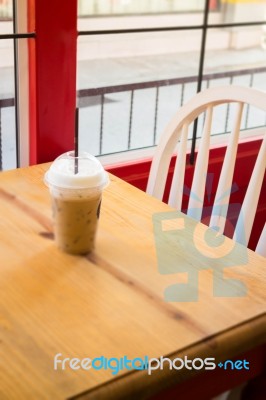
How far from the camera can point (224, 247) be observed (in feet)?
4.16

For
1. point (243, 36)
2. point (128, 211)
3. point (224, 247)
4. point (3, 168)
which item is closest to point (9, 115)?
point (3, 168)

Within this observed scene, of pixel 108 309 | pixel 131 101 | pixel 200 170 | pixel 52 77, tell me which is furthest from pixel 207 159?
pixel 108 309

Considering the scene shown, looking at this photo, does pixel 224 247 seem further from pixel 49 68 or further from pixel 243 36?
pixel 243 36

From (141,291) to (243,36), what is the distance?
1.59 metres

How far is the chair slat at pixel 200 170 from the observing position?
161 cm

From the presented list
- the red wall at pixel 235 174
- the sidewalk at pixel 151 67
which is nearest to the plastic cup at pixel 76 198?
the sidewalk at pixel 151 67

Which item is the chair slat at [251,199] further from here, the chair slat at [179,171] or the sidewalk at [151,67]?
the sidewalk at [151,67]

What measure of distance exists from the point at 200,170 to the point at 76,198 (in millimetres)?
561

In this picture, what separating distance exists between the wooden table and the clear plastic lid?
0.48 feet

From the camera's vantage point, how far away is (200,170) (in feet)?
5.35

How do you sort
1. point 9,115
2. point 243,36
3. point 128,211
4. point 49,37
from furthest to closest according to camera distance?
point 243,36, point 9,115, point 49,37, point 128,211

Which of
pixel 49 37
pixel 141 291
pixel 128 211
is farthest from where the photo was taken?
pixel 49 37

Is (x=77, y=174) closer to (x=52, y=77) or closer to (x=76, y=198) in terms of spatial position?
(x=76, y=198)

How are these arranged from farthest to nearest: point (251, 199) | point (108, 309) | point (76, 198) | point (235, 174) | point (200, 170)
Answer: point (235, 174)
point (200, 170)
point (251, 199)
point (76, 198)
point (108, 309)
